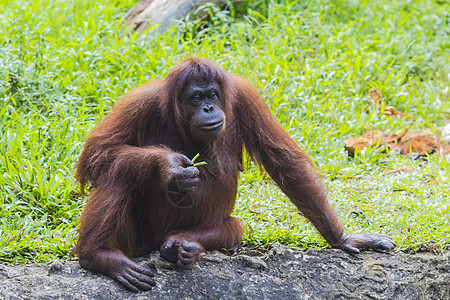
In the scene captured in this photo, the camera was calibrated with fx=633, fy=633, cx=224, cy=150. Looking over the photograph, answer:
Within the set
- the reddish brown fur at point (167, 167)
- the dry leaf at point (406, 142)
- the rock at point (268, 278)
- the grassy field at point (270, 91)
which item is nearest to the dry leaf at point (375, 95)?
the grassy field at point (270, 91)

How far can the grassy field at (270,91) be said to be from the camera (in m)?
4.17

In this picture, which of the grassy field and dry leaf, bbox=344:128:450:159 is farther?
dry leaf, bbox=344:128:450:159

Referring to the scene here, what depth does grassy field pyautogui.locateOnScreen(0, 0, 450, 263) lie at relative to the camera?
4168mm

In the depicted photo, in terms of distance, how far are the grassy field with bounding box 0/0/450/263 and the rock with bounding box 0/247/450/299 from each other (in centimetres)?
26

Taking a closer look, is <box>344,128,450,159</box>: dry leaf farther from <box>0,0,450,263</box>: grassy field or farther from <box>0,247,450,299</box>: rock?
<box>0,247,450,299</box>: rock

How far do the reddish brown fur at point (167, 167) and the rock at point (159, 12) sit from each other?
119 inches

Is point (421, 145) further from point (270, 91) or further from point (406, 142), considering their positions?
point (270, 91)

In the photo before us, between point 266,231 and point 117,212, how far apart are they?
1.07 metres

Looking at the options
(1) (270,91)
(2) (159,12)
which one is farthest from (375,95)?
(2) (159,12)

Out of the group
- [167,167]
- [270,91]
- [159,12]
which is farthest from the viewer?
[159,12]

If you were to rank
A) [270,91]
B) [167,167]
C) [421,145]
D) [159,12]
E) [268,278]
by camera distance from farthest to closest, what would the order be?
[159,12] → [270,91] → [421,145] → [268,278] → [167,167]

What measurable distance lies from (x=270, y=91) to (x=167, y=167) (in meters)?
2.76

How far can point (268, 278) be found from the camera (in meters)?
3.41

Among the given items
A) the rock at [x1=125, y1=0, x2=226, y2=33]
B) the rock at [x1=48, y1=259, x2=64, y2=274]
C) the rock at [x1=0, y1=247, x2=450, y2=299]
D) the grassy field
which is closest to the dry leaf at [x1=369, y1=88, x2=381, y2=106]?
the grassy field
